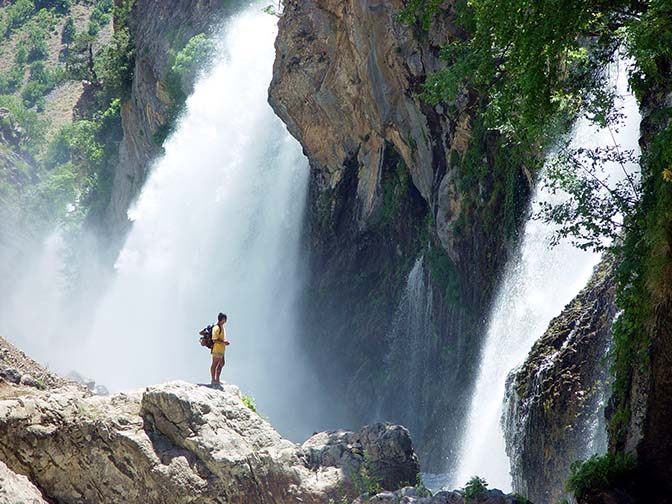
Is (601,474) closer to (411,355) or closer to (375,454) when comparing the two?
(375,454)

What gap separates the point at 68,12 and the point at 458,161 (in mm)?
90438

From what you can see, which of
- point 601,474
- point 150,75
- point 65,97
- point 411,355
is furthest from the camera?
point 65,97

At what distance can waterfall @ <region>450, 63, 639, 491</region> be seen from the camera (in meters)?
19.9

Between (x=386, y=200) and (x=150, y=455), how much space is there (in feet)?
53.9

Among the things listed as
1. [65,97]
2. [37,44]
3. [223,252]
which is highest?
[37,44]

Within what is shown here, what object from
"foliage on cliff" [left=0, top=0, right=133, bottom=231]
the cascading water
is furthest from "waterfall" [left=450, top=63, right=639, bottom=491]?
"foliage on cliff" [left=0, top=0, right=133, bottom=231]

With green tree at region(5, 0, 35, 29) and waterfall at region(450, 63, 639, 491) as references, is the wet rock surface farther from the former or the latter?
green tree at region(5, 0, 35, 29)

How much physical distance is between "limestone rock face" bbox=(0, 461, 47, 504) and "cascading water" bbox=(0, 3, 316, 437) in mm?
17488

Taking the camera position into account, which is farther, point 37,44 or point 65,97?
point 37,44

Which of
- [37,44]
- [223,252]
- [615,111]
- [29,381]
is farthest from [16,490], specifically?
[37,44]

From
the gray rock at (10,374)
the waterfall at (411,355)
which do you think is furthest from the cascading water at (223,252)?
the gray rock at (10,374)

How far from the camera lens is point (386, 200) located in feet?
99.0

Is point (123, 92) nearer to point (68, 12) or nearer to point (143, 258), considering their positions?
point (143, 258)

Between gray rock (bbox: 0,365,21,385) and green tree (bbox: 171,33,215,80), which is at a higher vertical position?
green tree (bbox: 171,33,215,80)
